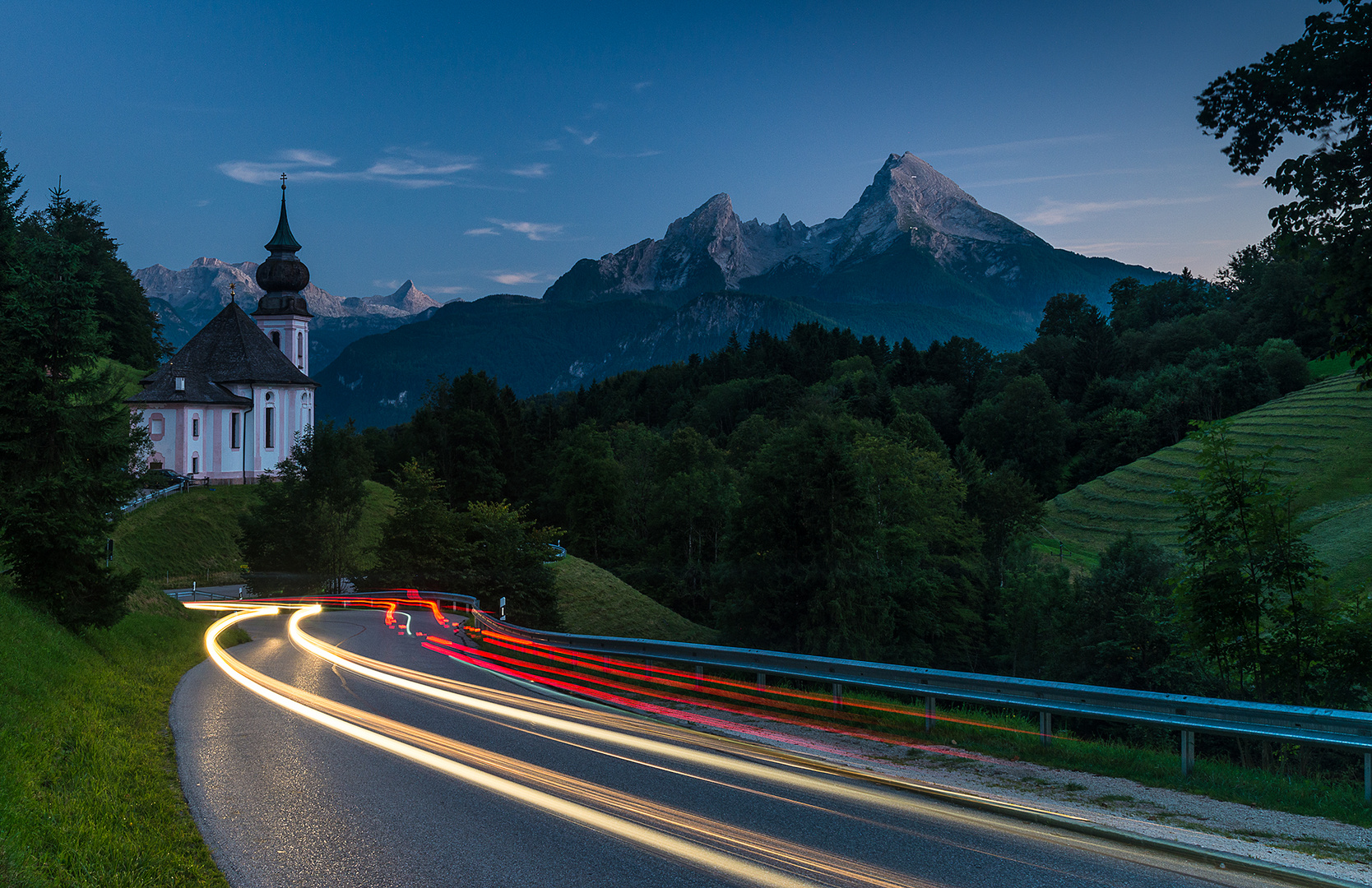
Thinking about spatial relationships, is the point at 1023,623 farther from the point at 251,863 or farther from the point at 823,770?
the point at 251,863

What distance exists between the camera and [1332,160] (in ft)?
40.9

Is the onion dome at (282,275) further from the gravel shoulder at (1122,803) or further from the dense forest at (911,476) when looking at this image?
the gravel shoulder at (1122,803)

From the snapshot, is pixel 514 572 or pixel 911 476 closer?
pixel 514 572

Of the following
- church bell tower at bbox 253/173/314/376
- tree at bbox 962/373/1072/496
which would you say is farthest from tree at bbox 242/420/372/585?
tree at bbox 962/373/1072/496

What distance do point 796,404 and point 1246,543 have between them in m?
125

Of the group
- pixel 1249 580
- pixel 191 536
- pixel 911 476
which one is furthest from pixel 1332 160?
pixel 191 536

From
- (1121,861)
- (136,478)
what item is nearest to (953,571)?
(136,478)

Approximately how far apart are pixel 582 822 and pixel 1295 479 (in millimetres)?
62750

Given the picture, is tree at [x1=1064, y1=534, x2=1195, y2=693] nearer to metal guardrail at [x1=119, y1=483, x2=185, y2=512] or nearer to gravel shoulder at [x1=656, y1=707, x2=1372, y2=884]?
gravel shoulder at [x1=656, y1=707, x2=1372, y2=884]

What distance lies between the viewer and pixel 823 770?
10.9m

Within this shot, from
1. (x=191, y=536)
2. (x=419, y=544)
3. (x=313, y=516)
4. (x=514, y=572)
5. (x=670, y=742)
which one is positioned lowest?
(x=514, y=572)

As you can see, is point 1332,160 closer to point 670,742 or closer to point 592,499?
point 670,742

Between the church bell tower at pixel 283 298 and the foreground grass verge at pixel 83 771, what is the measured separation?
89379 mm

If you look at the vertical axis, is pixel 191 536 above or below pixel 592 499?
below
